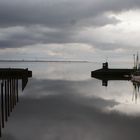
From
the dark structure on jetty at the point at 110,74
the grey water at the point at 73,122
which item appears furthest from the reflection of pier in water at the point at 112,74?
the grey water at the point at 73,122

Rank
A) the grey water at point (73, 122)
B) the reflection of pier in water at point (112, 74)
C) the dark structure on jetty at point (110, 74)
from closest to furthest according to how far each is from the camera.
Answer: the grey water at point (73, 122), the reflection of pier in water at point (112, 74), the dark structure on jetty at point (110, 74)

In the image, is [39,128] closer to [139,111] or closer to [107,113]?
[107,113]

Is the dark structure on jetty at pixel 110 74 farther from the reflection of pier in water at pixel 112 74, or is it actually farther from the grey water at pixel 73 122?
the grey water at pixel 73 122

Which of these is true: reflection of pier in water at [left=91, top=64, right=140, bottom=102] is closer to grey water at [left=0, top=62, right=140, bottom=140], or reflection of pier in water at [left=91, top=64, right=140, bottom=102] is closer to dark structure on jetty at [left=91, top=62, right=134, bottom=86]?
Result: dark structure on jetty at [left=91, top=62, right=134, bottom=86]

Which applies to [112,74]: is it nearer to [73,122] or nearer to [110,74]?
[110,74]

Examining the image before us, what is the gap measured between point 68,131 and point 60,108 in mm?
14965

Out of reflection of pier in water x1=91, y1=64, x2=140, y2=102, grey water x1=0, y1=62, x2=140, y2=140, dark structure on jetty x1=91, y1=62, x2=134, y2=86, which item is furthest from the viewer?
dark structure on jetty x1=91, y1=62, x2=134, y2=86

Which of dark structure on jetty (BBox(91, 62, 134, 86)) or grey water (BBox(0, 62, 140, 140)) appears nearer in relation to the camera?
grey water (BBox(0, 62, 140, 140))

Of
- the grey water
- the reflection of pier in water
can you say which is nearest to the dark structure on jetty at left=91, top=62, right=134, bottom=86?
the reflection of pier in water

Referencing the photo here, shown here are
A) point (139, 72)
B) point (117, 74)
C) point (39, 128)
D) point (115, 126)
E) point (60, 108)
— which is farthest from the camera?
point (117, 74)

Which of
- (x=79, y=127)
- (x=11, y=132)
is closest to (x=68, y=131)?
(x=79, y=127)

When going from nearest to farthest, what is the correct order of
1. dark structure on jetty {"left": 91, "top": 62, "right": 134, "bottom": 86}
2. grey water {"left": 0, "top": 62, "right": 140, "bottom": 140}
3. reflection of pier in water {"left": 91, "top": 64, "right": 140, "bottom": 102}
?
grey water {"left": 0, "top": 62, "right": 140, "bottom": 140}, reflection of pier in water {"left": 91, "top": 64, "right": 140, "bottom": 102}, dark structure on jetty {"left": 91, "top": 62, "right": 134, "bottom": 86}

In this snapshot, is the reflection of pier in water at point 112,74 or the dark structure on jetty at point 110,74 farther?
the dark structure on jetty at point 110,74

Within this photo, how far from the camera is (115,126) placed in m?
30.5
